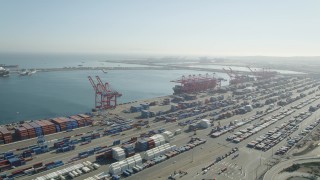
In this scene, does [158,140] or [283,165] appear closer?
[283,165]

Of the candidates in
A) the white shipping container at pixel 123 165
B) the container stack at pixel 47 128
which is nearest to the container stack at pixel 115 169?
the white shipping container at pixel 123 165

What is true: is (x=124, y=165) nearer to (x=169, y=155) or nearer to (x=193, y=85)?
(x=169, y=155)

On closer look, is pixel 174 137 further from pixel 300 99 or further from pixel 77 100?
pixel 300 99

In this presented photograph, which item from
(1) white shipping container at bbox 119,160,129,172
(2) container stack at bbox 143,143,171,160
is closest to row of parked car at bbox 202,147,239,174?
(2) container stack at bbox 143,143,171,160

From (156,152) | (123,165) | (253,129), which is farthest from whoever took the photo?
(253,129)

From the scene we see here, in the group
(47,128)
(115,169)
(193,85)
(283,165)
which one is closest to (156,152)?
(115,169)

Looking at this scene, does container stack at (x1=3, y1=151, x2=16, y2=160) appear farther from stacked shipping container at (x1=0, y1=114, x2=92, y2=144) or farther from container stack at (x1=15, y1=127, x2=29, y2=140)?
container stack at (x1=15, y1=127, x2=29, y2=140)

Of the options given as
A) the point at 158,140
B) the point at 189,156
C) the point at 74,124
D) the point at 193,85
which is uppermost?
the point at 193,85

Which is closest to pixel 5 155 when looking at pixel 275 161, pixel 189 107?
pixel 275 161
